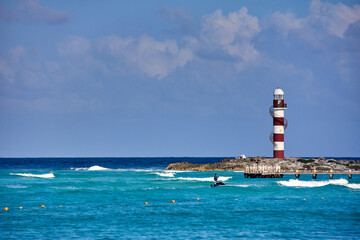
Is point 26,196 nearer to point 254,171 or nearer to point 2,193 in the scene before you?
point 2,193

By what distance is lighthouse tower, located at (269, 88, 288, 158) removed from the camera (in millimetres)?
93125

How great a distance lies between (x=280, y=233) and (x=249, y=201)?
16884mm

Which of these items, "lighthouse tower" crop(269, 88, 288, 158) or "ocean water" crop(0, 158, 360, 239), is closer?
"ocean water" crop(0, 158, 360, 239)

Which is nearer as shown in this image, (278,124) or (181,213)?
(181,213)

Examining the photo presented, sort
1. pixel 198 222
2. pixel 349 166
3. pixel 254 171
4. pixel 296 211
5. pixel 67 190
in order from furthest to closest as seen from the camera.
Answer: pixel 349 166 → pixel 254 171 → pixel 67 190 → pixel 296 211 → pixel 198 222

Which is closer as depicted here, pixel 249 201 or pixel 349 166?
pixel 249 201

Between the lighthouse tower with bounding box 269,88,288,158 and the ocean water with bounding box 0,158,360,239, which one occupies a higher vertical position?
the lighthouse tower with bounding box 269,88,288,158

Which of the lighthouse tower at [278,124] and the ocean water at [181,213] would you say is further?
the lighthouse tower at [278,124]

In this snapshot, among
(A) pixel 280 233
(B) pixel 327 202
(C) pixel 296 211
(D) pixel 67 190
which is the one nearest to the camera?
(A) pixel 280 233

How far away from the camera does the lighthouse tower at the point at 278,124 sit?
93125 mm

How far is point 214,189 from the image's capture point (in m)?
62.5

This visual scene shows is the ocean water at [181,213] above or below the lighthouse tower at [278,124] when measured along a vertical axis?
below

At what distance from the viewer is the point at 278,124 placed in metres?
93.1

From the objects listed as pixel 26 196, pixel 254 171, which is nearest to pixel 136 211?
pixel 26 196
